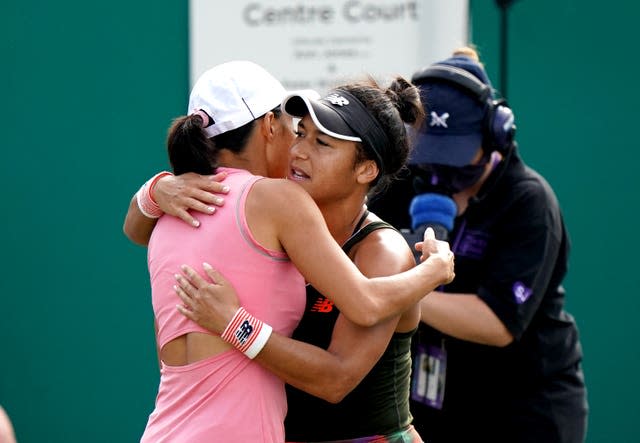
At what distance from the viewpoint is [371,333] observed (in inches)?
91.0

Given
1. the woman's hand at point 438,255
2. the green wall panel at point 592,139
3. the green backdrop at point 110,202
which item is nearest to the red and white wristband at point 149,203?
the woman's hand at point 438,255

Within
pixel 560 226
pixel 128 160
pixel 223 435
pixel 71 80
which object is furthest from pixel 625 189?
pixel 223 435

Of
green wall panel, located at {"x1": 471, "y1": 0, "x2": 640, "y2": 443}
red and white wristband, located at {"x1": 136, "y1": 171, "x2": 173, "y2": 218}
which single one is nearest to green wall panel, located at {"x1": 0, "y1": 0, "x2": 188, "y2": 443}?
green wall panel, located at {"x1": 471, "y1": 0, "x2": 640, "y2": 443}

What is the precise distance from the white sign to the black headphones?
1475mm

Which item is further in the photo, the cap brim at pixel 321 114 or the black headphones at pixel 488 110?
the black headphones at pixel 488 110

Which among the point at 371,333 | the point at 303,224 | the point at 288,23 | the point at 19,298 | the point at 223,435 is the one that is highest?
the point at 288,23

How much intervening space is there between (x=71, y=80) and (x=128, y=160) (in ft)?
1.66

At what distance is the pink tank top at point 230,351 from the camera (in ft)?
7.39

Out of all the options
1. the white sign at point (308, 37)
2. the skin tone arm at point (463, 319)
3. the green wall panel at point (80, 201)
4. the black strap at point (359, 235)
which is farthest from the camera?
the green wall panel at point (80, 201)

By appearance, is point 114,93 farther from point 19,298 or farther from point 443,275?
point 443,275

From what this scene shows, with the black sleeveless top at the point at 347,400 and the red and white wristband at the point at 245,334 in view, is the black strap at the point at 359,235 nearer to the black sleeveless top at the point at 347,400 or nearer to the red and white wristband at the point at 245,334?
the black sleeveless top at the point at 347,400

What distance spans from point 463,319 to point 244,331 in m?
1.10

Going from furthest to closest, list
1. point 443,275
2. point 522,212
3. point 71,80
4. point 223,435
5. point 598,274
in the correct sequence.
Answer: point 71,80 < point 598,274 < point 522,212 < point 443,275 < point 223,435

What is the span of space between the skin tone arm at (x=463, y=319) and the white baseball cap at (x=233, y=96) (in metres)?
0.98
